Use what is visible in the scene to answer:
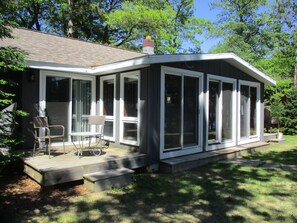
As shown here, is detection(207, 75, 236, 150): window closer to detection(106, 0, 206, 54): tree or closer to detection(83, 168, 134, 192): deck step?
detection(83, 168, 134, 192): deck step

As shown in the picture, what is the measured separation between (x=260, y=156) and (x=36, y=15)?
20.4 metres

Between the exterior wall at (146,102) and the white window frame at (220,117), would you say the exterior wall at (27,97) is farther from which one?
the white window frame at (220,117)

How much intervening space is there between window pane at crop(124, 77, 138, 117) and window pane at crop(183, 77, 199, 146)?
1324 mm

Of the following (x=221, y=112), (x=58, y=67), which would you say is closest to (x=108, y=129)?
(x=58, y=67)

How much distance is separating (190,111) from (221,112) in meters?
1.56

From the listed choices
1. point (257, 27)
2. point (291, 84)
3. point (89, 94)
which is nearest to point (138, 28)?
point (257, 27)

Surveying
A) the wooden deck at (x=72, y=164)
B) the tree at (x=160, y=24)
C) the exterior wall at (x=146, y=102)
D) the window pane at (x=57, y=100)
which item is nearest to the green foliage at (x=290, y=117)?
the exterior wall at (x=146, y=102)

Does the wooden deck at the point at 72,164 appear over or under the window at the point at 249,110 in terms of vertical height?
under

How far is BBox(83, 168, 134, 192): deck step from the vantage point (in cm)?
489

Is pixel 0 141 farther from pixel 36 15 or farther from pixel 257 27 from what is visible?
pixel 257 27

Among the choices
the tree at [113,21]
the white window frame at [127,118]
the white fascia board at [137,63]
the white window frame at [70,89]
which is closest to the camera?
the white fascia board at [137,63]

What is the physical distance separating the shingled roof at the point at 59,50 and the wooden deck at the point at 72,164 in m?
2.51

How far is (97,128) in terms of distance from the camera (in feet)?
26.5

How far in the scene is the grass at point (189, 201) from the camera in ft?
12.6
